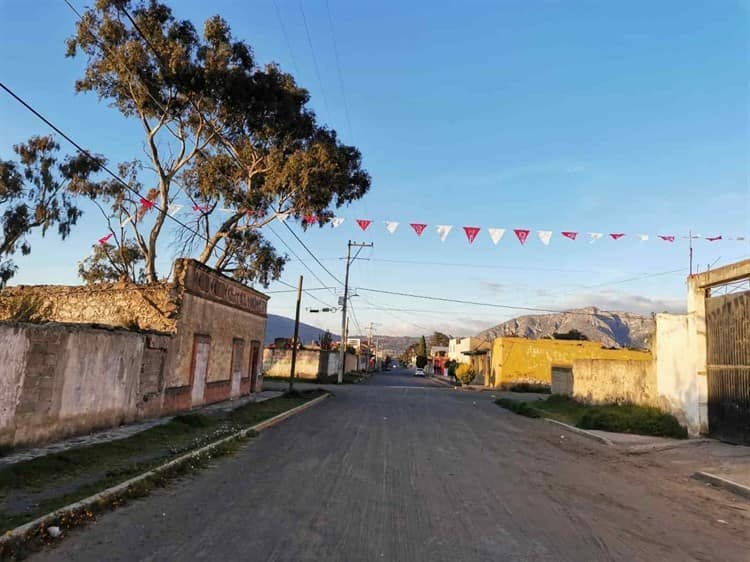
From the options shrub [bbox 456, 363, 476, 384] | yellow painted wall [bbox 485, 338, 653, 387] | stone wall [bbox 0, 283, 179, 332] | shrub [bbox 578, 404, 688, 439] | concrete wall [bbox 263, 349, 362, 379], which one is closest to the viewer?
shrub [bbox 578, 404, 688, 439]

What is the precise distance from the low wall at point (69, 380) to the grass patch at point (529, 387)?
1406 inches

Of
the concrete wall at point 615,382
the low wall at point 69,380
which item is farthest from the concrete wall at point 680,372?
the low wall at point 69,380

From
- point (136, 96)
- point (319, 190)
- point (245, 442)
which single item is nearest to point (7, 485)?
point (245, 442)

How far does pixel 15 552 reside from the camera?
16.0ft

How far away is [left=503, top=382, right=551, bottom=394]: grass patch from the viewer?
45888mm

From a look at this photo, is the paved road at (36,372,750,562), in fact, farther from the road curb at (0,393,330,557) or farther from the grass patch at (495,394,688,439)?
the grass patch at (495,394,688,439)

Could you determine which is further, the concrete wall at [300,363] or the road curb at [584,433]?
the concrete wall at [300,363]

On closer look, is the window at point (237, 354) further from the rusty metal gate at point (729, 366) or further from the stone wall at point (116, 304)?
the rusty metal gate at point (729, 366)

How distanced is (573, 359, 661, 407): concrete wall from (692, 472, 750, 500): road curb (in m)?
7.23

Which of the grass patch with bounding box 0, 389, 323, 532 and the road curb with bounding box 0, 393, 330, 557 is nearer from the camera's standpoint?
the road curb with bounding box 0, 393, 330, 557

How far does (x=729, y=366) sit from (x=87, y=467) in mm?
14282

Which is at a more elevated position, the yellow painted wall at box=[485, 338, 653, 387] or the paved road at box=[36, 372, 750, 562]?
the yellow painted wall at box=[485, 338, 653, 387]

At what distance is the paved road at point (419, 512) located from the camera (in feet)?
17.6

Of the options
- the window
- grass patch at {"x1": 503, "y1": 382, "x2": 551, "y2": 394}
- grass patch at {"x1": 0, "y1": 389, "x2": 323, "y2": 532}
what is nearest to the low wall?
grass patch at {"x1": 0, "y1": 389, "x2": 323, "y2": 532}
